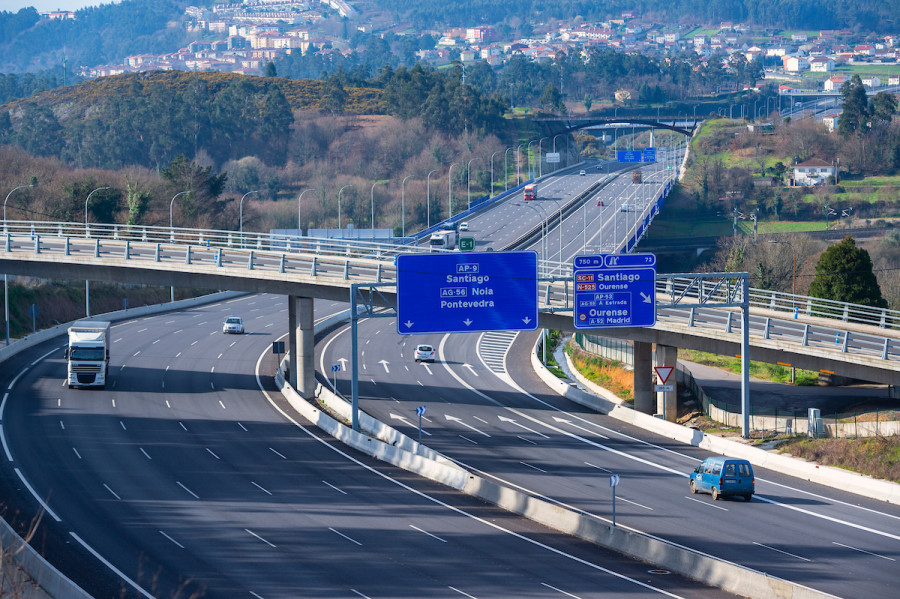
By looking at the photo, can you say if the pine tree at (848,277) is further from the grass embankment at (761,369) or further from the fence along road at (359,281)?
the fence along road at (359,281)

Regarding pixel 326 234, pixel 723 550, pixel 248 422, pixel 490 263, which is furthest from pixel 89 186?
pixel 723 550

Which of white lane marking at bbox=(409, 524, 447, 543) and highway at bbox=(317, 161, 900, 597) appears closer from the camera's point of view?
highway at bbox=(317, 161, 900, 597)

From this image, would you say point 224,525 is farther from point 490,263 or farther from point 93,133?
point 93,133

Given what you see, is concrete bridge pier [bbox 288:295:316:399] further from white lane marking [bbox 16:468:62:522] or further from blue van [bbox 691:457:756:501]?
blue van [bbox 691:457:756:501]

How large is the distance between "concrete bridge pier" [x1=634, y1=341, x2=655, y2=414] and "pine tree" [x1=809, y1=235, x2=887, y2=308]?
16.8 metres

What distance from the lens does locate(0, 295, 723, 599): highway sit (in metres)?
26.5

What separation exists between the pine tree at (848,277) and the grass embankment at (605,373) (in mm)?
13009

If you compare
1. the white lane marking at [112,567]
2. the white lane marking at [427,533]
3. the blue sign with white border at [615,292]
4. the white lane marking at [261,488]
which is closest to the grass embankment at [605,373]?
the blue sign with white border at [615,292]

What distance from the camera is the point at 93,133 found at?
19525cm

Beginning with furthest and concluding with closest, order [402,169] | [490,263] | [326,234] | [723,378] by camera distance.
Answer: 1. [402,169]
2. [326,234]
3. [723,378]
4. [490,263]

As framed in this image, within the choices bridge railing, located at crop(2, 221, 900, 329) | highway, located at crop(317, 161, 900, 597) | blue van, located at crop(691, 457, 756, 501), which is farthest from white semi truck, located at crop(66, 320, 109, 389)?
blue van, located at crop(691, 457, 756, 501)

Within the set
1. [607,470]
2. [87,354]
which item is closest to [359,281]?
[87,354]

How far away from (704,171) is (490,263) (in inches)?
5071

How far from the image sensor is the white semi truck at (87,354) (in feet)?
179
